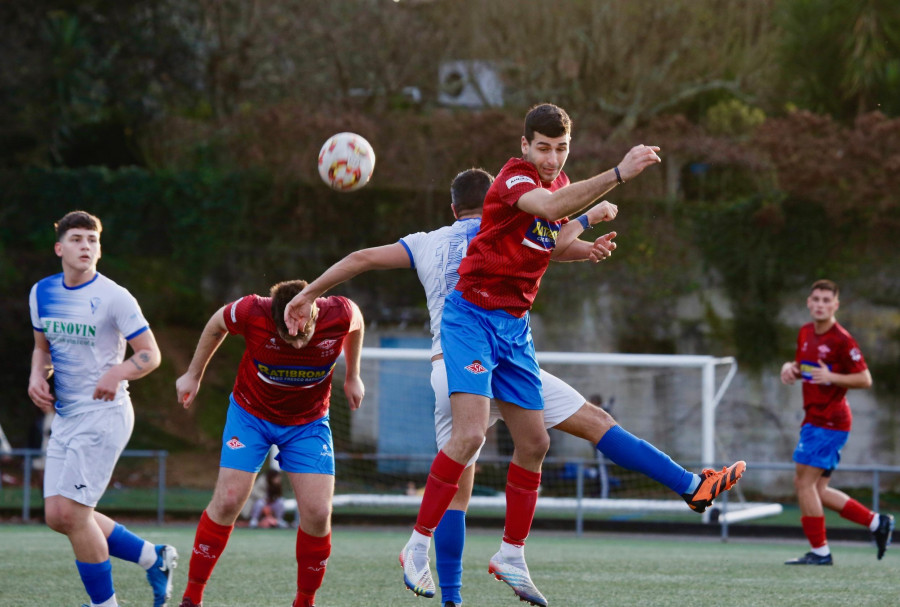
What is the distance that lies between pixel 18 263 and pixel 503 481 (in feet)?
31.3

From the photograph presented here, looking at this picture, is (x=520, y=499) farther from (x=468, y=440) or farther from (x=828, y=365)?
(x=828, y=365)

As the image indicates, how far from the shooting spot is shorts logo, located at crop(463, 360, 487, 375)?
5.17 meters

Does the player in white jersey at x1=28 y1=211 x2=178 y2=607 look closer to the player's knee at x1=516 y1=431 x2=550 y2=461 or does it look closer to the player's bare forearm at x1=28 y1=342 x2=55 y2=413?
the player's bare forearm at x1=28 y1=342 x2=55 y2=413

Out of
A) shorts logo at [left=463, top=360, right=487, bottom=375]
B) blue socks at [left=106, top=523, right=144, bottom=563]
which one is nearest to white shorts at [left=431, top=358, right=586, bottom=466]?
shorts logo at [left=463, top=360, right=487, bottom=375]

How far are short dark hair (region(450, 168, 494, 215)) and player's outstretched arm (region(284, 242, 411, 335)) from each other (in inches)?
26.5

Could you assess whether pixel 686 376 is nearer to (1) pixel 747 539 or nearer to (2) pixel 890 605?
(1) pixel 747 539

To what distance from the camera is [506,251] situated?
5230 millimetres

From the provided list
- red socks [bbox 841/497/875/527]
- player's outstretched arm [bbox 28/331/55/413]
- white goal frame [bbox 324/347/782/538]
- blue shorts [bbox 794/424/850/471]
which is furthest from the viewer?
white goal frame [bbox 324/347/782/538]

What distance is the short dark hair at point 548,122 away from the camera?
5125 millimetres

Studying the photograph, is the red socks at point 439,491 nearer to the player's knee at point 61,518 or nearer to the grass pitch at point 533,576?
the grass pitch at point 533,576

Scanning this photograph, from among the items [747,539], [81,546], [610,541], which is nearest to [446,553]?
[81,546]

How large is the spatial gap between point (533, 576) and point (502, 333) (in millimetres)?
3505

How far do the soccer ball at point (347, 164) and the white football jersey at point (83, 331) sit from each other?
1.51 m

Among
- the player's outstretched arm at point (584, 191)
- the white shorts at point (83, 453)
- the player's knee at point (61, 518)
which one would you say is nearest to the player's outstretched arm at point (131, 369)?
the white shorts at point (83, 453)
